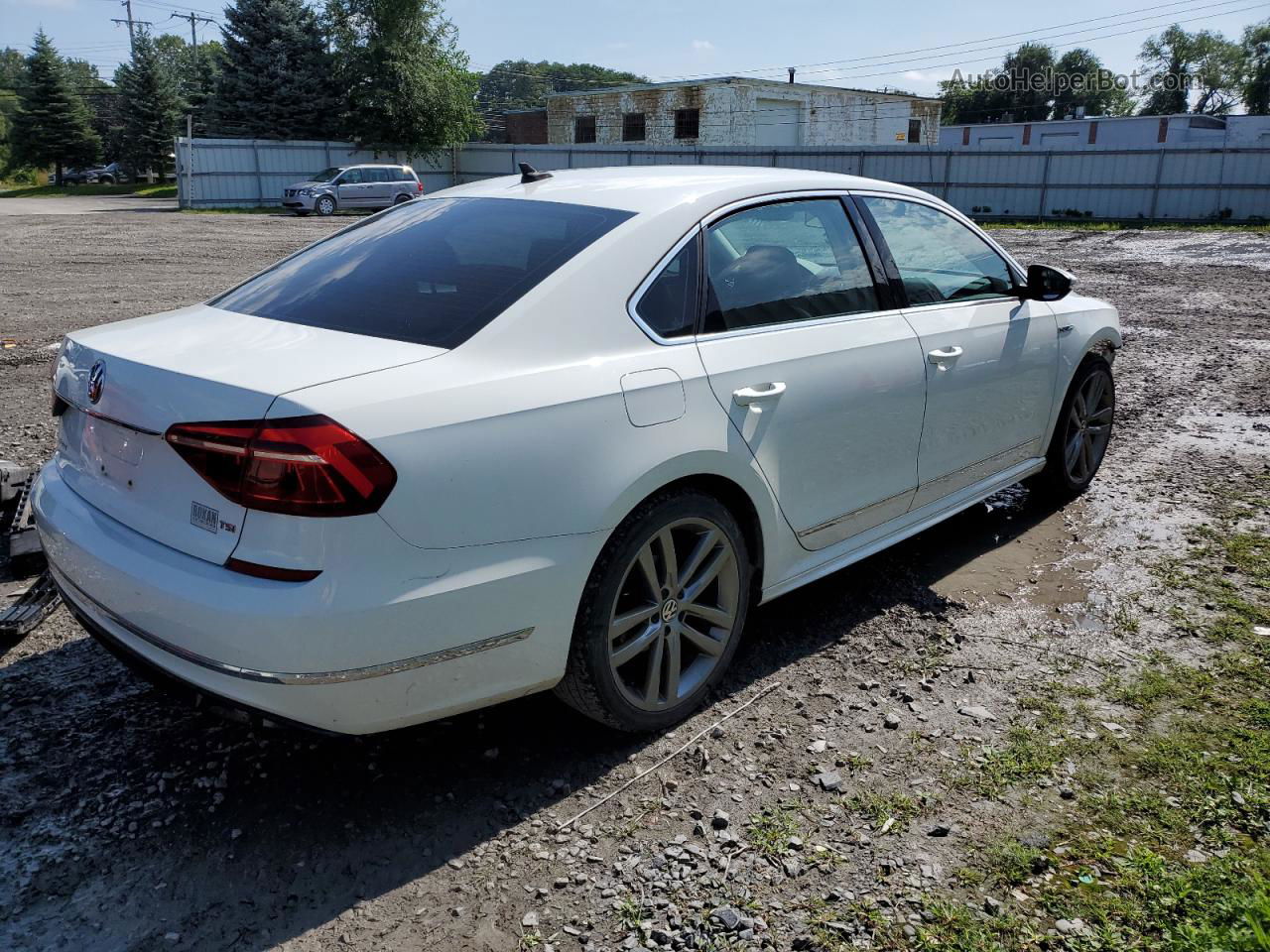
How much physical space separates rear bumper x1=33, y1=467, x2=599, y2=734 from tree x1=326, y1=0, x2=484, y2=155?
43.2 metres

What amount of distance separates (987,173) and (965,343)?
98.8 ft

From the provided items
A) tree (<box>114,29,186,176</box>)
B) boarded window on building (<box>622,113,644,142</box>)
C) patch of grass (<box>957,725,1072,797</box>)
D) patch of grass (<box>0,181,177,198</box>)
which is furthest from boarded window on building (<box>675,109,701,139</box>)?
patch of grass (<box>957,725,1072,797</box>)

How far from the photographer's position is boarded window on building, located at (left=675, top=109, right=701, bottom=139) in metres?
47.0

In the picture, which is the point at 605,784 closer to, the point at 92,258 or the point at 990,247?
the point at 990,247

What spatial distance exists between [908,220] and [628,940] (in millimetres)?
3050

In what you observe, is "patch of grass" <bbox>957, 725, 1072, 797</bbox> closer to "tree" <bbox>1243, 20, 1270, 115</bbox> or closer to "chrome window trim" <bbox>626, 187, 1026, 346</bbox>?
"chrome window trim" <bbox>626, 187, 1026, 346</bbox>

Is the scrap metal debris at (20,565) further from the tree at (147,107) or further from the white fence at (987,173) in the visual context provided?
the tree at (147,107)

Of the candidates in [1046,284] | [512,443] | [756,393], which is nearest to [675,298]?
[756,393]

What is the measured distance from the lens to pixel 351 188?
32219 mm

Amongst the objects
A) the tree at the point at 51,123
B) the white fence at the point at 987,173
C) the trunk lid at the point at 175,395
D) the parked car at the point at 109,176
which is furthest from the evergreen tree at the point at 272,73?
the trunk lid at the point at 175,395

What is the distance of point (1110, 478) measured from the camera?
5.88 meters

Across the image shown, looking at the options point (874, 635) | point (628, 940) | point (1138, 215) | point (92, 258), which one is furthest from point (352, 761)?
point (1138, 215)

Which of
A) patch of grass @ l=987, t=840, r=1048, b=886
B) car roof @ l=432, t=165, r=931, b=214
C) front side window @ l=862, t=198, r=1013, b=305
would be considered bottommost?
patch of grass @ l=987, t=840, r=1048, b=886

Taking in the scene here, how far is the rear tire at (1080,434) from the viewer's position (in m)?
5.14
